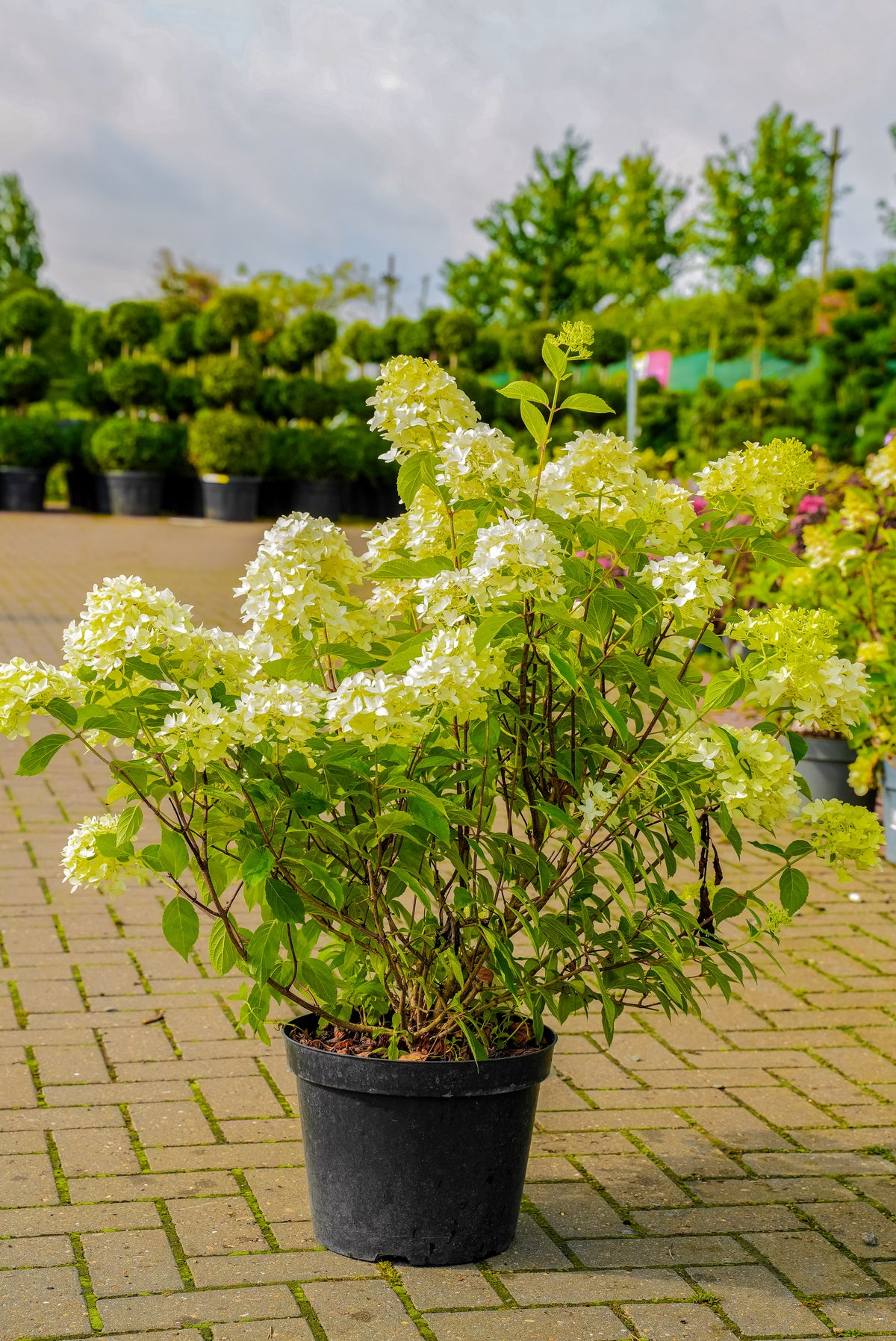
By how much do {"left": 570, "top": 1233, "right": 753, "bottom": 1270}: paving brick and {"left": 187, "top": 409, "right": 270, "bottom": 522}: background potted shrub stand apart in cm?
1683

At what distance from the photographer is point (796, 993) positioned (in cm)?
397

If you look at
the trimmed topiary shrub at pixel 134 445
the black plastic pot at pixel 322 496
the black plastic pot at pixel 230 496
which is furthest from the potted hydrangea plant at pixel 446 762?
the trimmed topiary shrub at pixel 134 445

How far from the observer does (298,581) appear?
2266 mm

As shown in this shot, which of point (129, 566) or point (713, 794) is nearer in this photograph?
point (713, 794)

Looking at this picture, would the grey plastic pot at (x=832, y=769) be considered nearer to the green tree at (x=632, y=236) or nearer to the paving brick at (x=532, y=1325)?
the paving brick at (x=532, y=1325)

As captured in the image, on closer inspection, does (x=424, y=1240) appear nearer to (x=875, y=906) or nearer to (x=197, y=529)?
(x=875, y=906)

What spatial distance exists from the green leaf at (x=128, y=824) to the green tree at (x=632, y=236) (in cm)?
2898

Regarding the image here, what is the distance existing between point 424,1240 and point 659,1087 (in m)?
1.06

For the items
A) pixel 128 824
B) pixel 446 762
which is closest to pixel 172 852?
pixel 128 824

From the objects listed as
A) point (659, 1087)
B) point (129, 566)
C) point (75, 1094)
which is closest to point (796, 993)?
point (659, 1087)

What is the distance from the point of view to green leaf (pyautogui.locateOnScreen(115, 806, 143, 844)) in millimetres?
2189

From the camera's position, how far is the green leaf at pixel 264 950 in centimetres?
220

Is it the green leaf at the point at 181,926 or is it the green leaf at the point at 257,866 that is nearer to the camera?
the green leaf at the point at 257,866

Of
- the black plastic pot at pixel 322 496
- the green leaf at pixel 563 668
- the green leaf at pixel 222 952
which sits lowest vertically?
the green leaf at pixel 222 952
